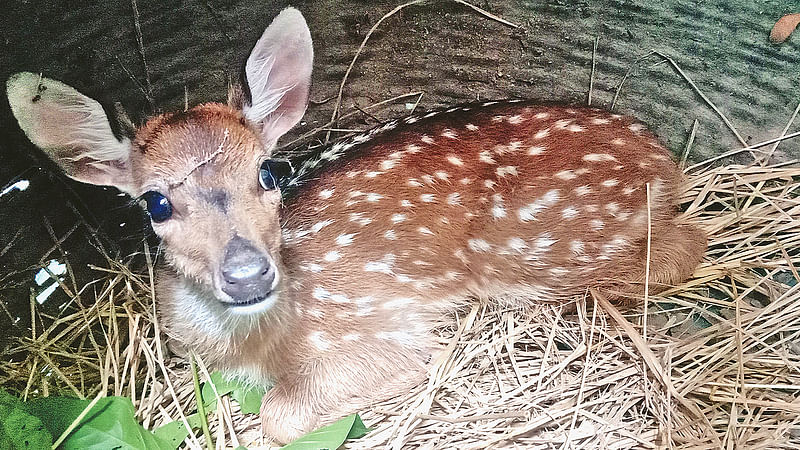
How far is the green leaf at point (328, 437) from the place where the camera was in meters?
1.84

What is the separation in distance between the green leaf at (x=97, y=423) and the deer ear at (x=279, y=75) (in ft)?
2.70

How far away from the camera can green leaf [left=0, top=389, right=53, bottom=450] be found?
5.28ft

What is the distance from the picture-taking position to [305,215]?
2.14 m

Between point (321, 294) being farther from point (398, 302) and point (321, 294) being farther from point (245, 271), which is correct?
point (245, 271)

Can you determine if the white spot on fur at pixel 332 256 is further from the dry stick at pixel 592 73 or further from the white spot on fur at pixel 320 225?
the dry stick at pixel 592 73

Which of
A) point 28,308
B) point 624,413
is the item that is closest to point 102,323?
point 28,308

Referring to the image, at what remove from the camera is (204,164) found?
174cm

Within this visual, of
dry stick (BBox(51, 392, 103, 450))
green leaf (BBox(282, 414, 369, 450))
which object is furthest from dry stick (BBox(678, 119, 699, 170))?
dry stick (BBox(51, 392, 103, 450))

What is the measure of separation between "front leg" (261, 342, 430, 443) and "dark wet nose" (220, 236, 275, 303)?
1.65ft

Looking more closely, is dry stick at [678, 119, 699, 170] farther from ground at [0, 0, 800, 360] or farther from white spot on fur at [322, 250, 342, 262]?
white spot on fur at [322, 250, 342, 262]

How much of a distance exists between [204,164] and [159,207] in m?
0.16

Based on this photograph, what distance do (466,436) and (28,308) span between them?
54.0 inches

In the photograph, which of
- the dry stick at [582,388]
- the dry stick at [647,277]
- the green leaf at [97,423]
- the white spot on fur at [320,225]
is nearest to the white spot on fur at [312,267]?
the white spot on fur at [320,225]

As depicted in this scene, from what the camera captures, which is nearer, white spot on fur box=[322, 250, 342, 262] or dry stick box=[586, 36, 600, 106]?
white spot on fur box=[322, 250, 342, 262]
